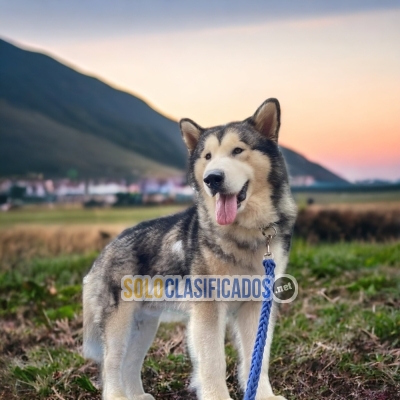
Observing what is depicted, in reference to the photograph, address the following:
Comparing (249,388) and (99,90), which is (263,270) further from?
(99,90)

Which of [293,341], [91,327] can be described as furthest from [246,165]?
[293,341]

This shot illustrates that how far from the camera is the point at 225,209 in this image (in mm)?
3053

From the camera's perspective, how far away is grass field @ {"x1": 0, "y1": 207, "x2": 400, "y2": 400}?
3908 mm

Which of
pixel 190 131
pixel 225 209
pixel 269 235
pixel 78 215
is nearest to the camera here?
pixel 225 209

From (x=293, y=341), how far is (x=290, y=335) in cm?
7

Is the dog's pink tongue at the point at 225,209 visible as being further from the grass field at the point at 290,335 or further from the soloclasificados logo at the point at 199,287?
the grass field at the point at 290,335

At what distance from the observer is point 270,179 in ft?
10.6

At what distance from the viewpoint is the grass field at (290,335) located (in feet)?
12.8

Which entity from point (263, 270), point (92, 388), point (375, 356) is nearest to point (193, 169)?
point (263, 270)

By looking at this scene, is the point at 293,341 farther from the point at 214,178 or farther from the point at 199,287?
the point at 214,178

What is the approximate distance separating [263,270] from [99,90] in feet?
17.7

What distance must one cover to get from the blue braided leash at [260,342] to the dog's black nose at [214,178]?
471 mm

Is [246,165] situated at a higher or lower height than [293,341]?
higher

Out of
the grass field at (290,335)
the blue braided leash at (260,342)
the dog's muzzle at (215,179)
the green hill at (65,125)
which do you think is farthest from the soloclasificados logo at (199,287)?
the green hill at (65,125)
